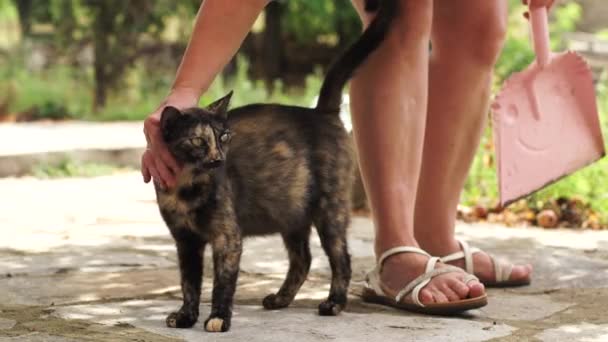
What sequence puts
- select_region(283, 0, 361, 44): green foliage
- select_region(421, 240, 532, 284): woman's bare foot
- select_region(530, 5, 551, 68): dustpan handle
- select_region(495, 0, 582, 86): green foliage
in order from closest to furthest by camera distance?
select_region(421, 240, 532, 284): woman's bare foot < select_region(530, 5, 551, 68): dustpan handle < select_region(495, 0, 582, 86): green foliage < select_region(283, 0, 361, 44): green foliage

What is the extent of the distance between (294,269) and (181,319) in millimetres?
509

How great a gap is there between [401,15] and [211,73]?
60 cm

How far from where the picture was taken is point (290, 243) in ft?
11.3

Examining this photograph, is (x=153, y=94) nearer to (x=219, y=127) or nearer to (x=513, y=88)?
(x=513, y=88)

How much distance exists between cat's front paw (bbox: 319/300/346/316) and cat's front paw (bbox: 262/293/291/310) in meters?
0.16

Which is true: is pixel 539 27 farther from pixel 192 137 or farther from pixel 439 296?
pixel 192 137

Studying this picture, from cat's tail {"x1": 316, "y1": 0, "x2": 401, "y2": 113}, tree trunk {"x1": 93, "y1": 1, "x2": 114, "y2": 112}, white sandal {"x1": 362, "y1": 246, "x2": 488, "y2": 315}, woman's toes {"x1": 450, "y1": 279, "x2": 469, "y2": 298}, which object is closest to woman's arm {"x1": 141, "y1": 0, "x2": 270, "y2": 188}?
cat's tail {"x1": 316, "y1": 0, "x2": 401, "y2": 113}

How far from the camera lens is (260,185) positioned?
3135mm

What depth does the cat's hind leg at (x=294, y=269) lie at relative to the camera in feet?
10.9

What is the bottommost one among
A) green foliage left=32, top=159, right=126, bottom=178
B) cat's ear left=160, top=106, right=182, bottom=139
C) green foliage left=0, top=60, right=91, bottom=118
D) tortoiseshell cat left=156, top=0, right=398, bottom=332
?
green foliage left=32, top=159, right=126, bottom=178

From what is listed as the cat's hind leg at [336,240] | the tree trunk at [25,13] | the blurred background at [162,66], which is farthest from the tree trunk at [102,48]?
the cat's hind leg at [336,240]

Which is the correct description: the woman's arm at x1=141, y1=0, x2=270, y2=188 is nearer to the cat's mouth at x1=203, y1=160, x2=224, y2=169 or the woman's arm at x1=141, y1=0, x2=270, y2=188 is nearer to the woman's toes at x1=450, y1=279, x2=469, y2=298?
the cat's mouth at x1=203, y1=160, x2=224, y2=169

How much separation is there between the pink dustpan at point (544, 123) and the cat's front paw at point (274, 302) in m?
0.93

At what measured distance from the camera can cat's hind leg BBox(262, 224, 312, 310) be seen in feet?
10.9
